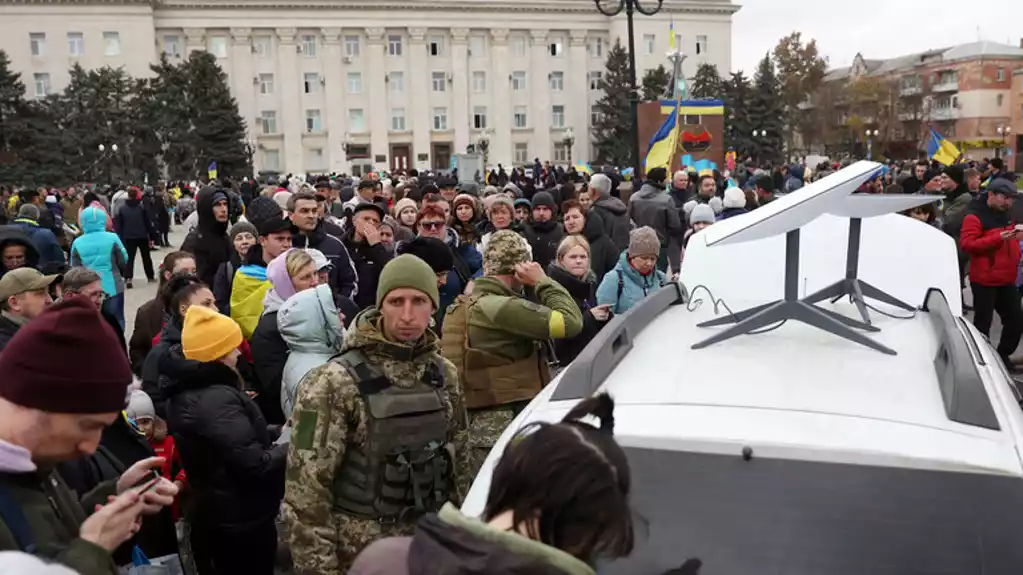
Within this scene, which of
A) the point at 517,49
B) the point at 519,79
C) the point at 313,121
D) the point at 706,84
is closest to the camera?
the point at 706,84

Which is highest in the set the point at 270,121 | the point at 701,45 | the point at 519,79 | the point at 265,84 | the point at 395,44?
the point at 395,44

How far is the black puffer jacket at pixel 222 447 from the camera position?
3.38 metres

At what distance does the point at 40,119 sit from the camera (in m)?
57.0

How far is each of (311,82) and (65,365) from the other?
72160mm

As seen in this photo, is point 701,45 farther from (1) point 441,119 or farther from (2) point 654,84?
(1) point 441,119

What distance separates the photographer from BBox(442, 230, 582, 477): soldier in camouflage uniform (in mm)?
3828

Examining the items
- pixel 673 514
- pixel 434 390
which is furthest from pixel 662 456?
pixel 434 390

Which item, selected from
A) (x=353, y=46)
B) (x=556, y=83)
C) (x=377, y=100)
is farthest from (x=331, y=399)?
(x=556, y=83)

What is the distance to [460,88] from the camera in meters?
71.6

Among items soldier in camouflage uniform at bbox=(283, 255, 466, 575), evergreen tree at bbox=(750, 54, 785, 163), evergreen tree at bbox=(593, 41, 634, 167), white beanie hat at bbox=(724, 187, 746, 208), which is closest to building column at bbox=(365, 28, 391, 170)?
evergreen tree at bbox=(593, 41, 634, 167)

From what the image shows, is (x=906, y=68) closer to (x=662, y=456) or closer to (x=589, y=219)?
(x=589, y=219)

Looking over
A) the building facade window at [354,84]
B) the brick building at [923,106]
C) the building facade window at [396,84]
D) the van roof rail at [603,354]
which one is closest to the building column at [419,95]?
the building facade window at [396,84]

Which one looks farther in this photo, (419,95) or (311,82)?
(419,95)

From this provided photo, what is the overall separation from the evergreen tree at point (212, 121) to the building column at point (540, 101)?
82.9 ft
